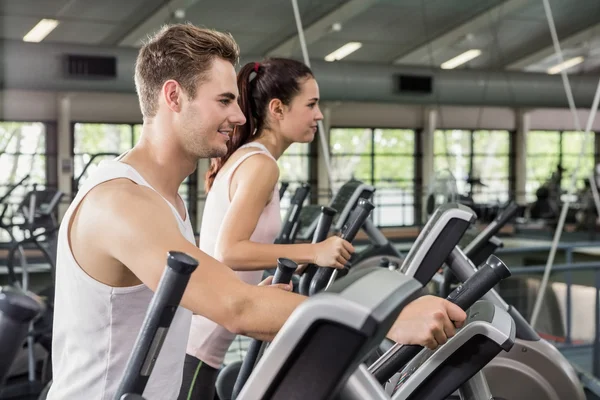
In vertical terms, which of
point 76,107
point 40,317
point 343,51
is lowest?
point 40,317

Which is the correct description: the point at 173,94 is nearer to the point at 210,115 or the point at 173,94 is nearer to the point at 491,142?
the point at 210,115

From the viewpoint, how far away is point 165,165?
45.8 inches

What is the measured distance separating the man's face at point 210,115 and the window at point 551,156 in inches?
502

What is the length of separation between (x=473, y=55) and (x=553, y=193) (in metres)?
3.80

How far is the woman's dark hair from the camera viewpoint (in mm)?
1952

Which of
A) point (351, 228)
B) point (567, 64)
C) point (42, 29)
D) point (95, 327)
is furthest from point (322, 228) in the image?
point (567, 64)

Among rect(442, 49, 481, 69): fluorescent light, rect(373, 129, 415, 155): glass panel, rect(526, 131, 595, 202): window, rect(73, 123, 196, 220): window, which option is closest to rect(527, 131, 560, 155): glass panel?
rect(526, 131, 595, 202): window

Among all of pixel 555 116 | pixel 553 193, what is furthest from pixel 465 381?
pixel 555 116

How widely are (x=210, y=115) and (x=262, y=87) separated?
0.85 m

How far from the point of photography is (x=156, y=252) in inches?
37.8

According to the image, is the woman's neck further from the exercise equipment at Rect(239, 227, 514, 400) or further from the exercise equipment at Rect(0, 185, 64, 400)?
the exercise equipment at Rect(0, 185, 64, 400)

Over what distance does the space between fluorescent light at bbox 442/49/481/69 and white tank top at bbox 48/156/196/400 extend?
8373 millimetres

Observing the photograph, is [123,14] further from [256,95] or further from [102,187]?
[102,187]

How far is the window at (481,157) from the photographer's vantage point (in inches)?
457
